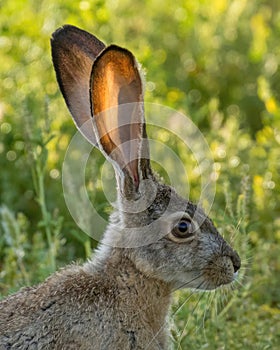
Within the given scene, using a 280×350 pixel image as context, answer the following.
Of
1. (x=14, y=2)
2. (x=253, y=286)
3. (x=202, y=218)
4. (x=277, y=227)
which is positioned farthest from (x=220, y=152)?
(x=14, y=2)

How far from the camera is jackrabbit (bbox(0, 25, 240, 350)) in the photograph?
5.04 m

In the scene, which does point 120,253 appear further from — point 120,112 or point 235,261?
point 120,112

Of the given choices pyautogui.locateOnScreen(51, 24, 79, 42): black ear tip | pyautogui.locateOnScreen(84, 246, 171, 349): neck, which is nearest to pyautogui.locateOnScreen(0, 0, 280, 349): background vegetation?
pyautogui.locateOnScreen(84, 246, 171, 349): neck

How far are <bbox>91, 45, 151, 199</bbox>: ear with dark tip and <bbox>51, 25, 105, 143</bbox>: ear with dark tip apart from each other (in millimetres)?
425

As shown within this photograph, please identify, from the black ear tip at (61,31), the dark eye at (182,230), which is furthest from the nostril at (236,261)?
the black ear tip at (61,31)

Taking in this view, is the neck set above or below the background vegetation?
above

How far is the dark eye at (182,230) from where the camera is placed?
536cm

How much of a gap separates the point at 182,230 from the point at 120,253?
321mm

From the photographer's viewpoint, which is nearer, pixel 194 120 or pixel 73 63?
pixel 73 63

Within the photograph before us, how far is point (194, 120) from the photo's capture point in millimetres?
8078

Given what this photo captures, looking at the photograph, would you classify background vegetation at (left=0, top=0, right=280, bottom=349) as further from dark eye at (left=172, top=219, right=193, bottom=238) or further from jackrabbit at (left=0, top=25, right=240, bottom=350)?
dark eye at (left=172, top=219, right=193, bottom=238)

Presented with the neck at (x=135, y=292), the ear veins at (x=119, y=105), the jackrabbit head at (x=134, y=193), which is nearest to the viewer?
the ear veins at (x=119, y=105)

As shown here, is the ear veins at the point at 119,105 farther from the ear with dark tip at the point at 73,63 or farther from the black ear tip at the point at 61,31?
the black ear tip at the point at 61,31

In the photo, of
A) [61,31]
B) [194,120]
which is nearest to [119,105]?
[61,31]
